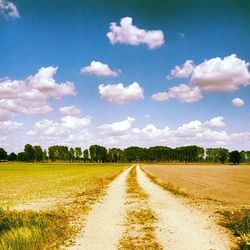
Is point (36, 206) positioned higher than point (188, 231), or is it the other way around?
point (188, 231)

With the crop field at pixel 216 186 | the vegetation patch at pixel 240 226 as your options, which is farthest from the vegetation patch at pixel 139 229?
the crop field at pixel 216 186

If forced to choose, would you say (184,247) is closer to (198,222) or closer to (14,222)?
(198,222)

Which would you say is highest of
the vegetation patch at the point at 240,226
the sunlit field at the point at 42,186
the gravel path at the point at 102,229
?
the vegetation patch at the point at 240,226

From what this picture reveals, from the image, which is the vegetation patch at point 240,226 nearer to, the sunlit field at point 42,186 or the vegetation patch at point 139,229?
the vegetation patch at point 139,229

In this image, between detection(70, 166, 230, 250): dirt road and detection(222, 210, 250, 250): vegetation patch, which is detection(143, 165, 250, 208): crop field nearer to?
detection(222, 210, 250, 250): vegetation patch

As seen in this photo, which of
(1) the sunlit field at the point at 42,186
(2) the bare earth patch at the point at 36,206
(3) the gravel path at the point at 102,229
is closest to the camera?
(3) the gravel path at the point at 102,229

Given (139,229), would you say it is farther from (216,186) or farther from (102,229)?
(216,186)

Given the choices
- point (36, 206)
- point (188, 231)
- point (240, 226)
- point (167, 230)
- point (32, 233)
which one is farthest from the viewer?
point (36, 206)

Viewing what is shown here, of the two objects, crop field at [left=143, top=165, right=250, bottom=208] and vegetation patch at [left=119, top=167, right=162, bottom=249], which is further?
crop field at [left=143, top=165, right=250, bottom=208]

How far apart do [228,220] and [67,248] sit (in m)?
8.94

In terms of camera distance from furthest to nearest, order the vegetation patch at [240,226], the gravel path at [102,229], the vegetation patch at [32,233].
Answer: the gravel path at [102,229]
the vegetation patch at [240,226]
the vegetation patch at [32,233]

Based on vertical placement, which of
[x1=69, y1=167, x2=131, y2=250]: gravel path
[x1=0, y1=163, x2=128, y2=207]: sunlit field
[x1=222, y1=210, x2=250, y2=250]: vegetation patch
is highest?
[x1=222, y1=210, x2=250, y2=250]: vegetation patch

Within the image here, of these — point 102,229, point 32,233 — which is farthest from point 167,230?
point 32,233

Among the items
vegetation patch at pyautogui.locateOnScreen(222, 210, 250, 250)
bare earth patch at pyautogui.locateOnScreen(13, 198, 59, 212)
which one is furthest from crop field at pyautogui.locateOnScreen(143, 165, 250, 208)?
bare earth patch at pyautogui.locateOnScreen(13, 198, 59, 212)
